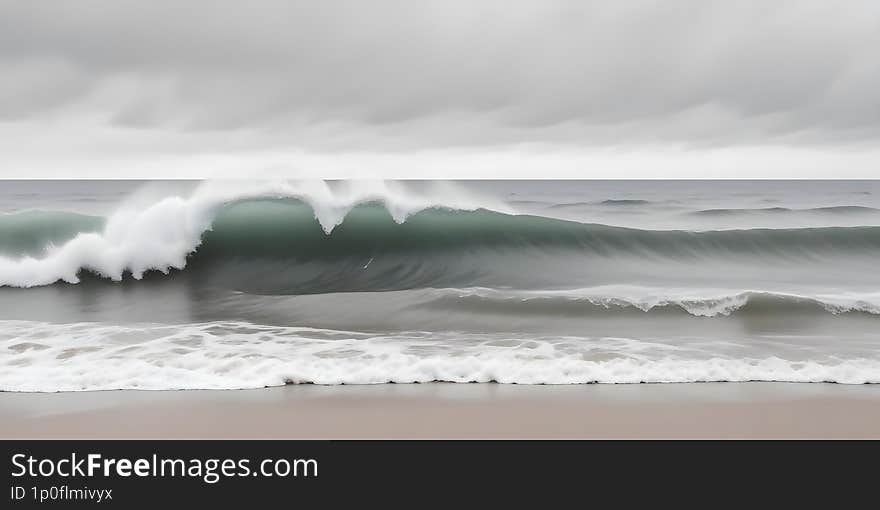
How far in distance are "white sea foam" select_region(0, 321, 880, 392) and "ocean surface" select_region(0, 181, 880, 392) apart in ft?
0.07

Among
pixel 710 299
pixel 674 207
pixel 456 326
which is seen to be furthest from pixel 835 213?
pixel 456 326

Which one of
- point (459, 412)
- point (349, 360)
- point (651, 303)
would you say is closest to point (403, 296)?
point (349, 360)

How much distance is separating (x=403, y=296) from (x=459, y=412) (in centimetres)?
361

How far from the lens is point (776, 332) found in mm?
5641

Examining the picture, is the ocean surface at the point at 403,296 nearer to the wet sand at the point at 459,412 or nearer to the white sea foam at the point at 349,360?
the white sea foam at the point at 349,360

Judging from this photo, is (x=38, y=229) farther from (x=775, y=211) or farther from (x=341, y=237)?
(x=775, y=211)

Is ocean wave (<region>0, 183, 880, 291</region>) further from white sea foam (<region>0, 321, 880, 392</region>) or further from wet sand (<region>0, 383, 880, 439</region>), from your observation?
wet sand (<region>0, 383, 880, 439</region>)

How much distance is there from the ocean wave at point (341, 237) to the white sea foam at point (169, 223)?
17 millimetres

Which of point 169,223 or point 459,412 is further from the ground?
point 169,223

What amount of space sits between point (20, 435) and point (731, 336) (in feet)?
17.9

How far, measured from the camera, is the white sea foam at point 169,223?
7969 mm

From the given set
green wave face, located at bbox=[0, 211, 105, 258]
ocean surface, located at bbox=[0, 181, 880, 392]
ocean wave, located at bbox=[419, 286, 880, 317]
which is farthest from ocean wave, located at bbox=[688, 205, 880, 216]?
green wave face, located at bbox=[0, 211, 105, 258]

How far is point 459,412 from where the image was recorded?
3555mm
